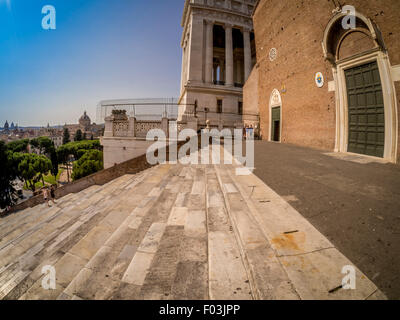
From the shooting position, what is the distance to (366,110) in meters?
6.86

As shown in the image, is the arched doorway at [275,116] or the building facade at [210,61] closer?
the arched doorway at [275,116]

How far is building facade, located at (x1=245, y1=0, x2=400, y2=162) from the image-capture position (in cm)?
578

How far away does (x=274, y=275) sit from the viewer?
142 centimetres

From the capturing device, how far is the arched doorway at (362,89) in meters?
5.86

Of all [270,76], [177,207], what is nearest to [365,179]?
[177,207]

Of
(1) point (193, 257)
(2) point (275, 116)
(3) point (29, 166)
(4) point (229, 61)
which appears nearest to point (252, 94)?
(2) point (275, 116)

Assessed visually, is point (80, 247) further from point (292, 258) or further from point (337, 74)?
point (337, 74)

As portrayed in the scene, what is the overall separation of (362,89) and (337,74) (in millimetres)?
1453

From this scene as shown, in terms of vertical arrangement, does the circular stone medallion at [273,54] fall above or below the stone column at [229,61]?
below

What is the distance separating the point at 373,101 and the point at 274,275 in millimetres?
8809

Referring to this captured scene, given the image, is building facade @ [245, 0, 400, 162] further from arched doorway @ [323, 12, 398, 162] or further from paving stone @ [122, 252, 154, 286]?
paving stone @ [122, 252, 154, 286]

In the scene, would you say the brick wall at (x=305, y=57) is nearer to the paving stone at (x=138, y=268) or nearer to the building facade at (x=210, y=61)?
the paving stone at (x=138, y=268)

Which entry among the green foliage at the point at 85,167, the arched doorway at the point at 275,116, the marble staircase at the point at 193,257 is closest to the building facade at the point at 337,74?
the arched doorway at the point at 275,116

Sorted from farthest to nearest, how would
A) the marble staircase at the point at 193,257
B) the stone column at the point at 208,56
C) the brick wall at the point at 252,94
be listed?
1. the stone column at the point at 208,56
2. the brick wall at the point at 252,94
3. the marble staircase at the point at 193,257
